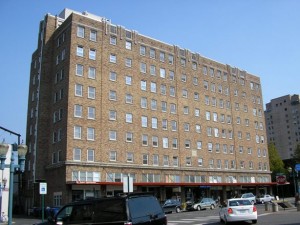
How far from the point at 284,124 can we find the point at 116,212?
152 m

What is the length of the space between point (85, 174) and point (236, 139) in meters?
34.1

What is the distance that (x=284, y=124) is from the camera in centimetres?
15262

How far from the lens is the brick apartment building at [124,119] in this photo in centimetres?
5075

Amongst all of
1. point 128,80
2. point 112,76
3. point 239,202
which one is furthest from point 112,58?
point 239,202

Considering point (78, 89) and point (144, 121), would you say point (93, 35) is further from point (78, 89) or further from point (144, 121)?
point (144, 121)

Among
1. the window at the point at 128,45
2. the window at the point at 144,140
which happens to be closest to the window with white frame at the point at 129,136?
the window at the point at 144,140

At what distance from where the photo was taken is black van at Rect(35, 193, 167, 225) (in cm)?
1145

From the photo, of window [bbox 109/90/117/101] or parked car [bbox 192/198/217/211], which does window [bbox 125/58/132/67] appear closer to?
window [bbox 109/90/117/101]

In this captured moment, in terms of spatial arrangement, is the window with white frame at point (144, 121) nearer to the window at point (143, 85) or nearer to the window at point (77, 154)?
the window at point (143, 85)

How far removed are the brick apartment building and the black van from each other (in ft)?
114

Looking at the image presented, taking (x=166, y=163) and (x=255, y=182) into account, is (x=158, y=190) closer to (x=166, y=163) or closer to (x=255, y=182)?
(x=166, y=163)

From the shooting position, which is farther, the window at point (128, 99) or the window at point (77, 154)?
the window at point (128, 99)

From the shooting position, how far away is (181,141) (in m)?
61.9

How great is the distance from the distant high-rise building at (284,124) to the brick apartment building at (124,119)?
83756 millimetres
